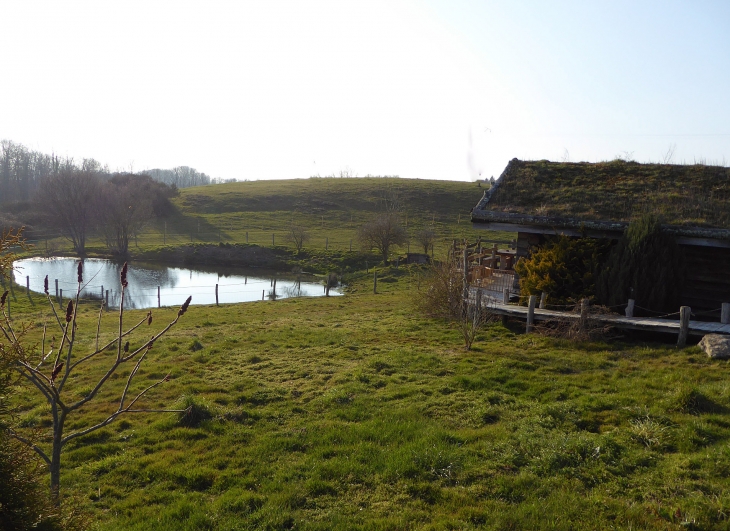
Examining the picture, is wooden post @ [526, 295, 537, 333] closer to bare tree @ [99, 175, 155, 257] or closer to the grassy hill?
the grassy hill

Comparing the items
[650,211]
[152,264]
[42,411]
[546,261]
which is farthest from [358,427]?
[152,264]

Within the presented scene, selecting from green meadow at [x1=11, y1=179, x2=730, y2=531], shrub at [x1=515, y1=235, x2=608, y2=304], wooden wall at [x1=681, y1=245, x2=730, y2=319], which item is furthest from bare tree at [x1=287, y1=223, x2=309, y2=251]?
wooden wall at [x1=681, y1=245, x2=730, y2=319]

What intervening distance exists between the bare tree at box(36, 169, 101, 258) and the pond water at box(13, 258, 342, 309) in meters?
4.20

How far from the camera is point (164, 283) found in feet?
112

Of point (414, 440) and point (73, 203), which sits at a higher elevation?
point (73, 203)

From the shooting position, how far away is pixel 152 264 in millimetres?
42656

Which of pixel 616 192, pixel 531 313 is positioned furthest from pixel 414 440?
pixel 616 192

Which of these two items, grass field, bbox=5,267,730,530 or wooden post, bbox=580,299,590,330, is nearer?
grass field, bbox=5,267,730,530

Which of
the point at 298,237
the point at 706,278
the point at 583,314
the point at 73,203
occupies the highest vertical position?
the point at 73,203

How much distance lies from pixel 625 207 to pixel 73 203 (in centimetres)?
4541

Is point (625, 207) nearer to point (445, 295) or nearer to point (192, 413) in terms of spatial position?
point (445, 295)

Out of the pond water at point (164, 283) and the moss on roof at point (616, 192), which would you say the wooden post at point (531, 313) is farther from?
the pond water at point (164, 283)

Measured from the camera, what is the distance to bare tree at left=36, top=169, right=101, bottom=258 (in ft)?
148

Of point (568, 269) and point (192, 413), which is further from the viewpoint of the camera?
point (568, 269)
